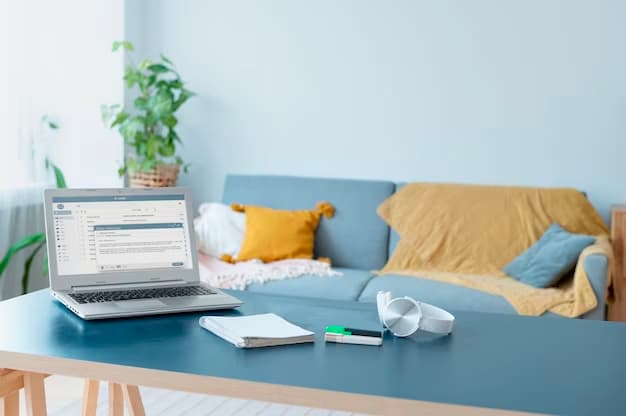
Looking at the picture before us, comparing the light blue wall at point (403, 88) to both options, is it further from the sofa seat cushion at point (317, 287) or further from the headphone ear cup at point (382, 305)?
the headphone ear cup at point (382, 305)

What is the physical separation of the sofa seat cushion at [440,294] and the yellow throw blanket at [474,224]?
0.16 meters

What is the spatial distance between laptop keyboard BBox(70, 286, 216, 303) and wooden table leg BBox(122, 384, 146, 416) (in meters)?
0.55

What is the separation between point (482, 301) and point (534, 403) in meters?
1.98

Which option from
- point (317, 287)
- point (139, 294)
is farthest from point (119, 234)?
point (317, 287)

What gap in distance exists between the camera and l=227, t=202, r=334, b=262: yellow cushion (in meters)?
Answer: 3.93

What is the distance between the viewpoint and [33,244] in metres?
4.19

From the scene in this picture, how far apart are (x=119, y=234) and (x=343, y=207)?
217 cm

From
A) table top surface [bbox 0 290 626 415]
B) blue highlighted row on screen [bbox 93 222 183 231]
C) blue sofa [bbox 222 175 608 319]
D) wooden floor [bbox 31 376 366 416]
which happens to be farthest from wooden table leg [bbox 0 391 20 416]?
blue sofa [bbox 222 175 608 319]

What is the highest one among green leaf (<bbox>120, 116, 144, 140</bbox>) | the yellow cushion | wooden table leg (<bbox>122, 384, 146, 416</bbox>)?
green leaf (<bbox>120, 116, 144, 140</bbox>)

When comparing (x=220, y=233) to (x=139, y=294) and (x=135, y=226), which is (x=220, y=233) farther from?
(x=139, y=294)

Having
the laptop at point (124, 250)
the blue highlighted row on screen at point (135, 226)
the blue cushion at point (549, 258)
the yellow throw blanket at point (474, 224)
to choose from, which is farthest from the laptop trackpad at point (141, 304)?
the blue cushion at point (549, 258)

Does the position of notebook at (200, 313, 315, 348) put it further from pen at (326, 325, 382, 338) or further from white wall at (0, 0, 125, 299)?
white wall at (0, 0, 125, 299)

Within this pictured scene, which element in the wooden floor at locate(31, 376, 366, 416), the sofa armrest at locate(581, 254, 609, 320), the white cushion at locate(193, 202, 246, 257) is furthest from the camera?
the white cushion at locate(193, 202, 246, 257)

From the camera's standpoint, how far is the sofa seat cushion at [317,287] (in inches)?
137
